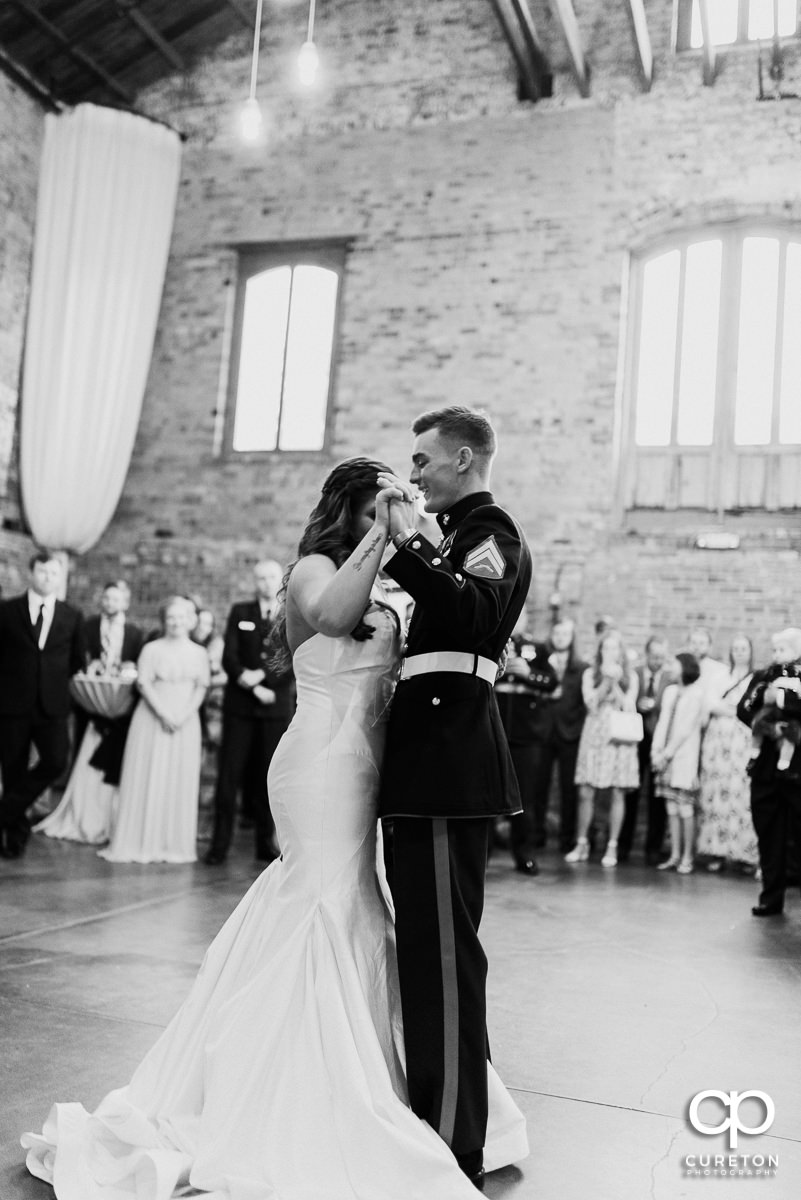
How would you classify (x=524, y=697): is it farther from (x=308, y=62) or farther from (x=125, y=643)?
(x=308, y=62)

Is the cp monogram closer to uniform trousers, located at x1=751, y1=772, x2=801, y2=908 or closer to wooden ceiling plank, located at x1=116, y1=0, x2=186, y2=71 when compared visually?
uniform trousers, located at x1=751, y1=772, x2=801, y2=908

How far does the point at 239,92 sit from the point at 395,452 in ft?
14.0

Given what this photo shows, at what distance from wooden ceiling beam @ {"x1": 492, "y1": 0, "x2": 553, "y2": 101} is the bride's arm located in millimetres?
8750

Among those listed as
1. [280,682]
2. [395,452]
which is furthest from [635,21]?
[280,682]

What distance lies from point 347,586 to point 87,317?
940 centimetres

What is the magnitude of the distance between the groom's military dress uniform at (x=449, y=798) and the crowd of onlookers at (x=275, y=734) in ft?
13.2

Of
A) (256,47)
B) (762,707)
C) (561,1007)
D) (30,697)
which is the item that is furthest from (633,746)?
(256,47)

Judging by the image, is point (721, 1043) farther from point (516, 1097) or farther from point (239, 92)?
point (239, 92)


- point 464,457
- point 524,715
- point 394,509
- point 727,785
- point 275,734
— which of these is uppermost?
point 464,457

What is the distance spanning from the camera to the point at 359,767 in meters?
2.51

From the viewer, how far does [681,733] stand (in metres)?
7.99

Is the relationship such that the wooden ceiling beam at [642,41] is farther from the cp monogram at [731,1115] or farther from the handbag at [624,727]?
the cp monogram at [731,1115]

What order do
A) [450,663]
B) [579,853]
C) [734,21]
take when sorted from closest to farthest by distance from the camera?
[450,663] < [579,853] < [734,21]

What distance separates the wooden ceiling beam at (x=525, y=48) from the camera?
976 cm
